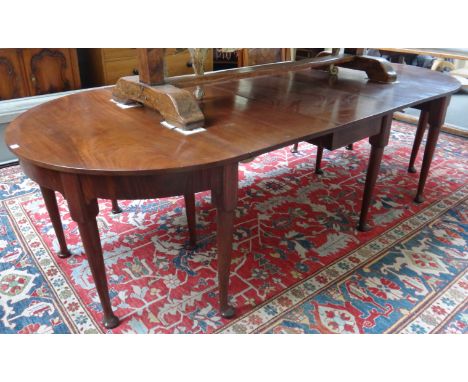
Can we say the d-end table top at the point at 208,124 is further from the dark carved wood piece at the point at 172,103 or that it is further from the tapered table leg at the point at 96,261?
the tapered table leg at the point at 96,261

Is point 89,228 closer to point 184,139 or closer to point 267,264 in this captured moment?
point 184,139

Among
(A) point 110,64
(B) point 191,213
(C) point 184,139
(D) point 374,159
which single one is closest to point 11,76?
(A) point 110,64

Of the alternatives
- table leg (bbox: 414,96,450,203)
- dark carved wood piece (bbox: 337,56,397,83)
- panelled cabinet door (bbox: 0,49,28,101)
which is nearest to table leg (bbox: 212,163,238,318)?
dark carved wood piece (bbox: 337,56,397,83)

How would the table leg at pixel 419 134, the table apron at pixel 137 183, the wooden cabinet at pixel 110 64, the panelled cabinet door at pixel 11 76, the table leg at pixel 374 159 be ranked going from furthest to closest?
1. the wooden cabinet at pixel 110 64
2. the panelled cabinet door at pixel 11 76
3. the table leg at pixel 419 134
4. the table leg at pixel 374 159
5. the table apron at pixel 137 183

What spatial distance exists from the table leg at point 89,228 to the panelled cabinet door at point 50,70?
2.21 m

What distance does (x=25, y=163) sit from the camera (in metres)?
1.15

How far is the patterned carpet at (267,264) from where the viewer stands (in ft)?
4.62

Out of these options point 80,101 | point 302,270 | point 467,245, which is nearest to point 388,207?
point 467,245

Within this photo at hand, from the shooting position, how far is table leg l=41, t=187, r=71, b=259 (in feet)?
4.99

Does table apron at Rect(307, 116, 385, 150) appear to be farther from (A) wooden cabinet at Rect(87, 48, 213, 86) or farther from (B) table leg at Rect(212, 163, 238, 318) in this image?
(A) wooden cabinet at Rect(87, 48, 213, 86)

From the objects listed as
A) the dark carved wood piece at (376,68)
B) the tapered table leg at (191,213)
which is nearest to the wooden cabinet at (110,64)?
the dark carved wood piece at (376,68)

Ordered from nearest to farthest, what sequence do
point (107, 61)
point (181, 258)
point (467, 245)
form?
point (181, 258) < point (467, 245) < point (107, 61)

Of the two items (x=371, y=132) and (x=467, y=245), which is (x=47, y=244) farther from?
(x=467, y=245)

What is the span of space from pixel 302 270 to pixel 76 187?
97cm
